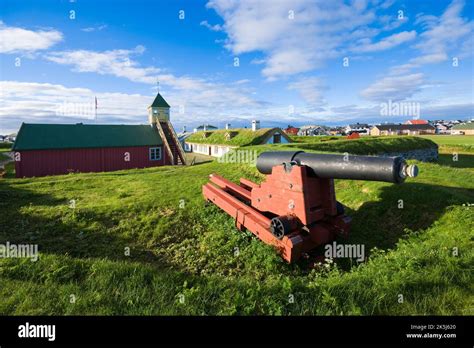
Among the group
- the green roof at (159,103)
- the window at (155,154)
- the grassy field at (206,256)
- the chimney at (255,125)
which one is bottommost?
the grassy field at (206,256)

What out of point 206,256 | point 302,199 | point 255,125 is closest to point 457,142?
point 255,125

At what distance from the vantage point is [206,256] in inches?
245

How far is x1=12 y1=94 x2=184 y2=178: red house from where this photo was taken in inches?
859

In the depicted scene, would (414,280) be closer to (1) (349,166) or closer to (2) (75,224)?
(1) (349,166)

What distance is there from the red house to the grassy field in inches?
435

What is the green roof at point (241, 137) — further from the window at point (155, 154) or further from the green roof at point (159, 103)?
the window at point (155, 154)

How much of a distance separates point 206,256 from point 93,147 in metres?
21.7

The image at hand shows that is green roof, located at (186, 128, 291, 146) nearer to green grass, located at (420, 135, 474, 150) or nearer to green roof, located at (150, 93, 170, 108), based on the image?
green roof, located at (150, 93, 170, 108)

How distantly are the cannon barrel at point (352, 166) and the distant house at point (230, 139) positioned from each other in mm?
24101

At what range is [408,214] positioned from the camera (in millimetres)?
7043

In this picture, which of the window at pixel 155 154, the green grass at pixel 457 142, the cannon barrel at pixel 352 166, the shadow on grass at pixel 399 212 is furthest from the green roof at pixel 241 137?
the cannon barrel at pixel 352 166

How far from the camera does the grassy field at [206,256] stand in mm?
2914
